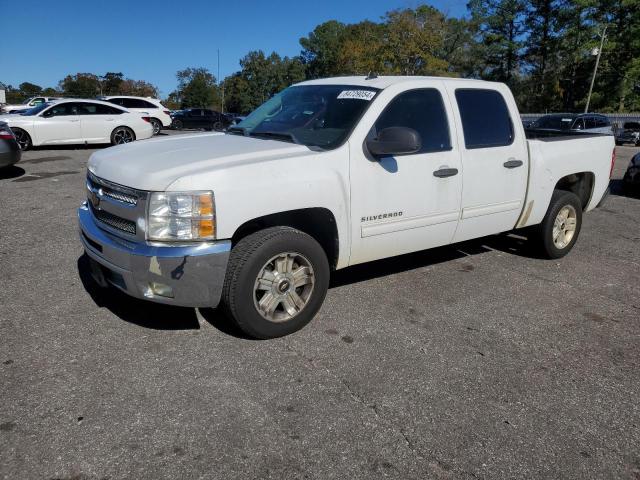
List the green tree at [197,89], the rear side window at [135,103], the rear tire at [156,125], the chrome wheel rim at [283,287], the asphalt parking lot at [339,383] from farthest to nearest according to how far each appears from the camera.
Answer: the green tree at [197,89]
the rear tire at [156,125]
the rear side window at [135,103]
the chrome wheel rim at [283,287]
the asphalt parking lot at [339,383]

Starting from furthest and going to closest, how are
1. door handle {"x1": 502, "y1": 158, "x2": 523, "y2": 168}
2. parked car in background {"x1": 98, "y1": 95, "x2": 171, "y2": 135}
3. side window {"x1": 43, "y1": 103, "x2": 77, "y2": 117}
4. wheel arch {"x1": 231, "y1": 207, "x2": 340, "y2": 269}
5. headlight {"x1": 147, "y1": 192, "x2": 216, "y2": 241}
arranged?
parked car in background {"x1": 98, "y1": 95, "x2": 171, "y2": 135}
side window {"x1": 43, "y1": 103, "x2": 77, "y2": 117}
door handle {"x1": 502, "y1": 158, "x2": 523, "y2": 168}
wheel arch {"x1": 231, "y1": 207, "x2": 340, "y2": 269}
headlight {"x1": 147, "y1": 192, "x2": 216, "y2": 241}

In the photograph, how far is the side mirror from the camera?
352 cm

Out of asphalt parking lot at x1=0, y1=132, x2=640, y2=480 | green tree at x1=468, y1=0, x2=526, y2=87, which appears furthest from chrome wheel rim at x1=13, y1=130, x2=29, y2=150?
green tree at x1=468, y1=0, x2=526, y2=87

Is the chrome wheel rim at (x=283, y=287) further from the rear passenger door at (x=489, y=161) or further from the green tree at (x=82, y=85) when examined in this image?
the green tree at (x=82, y=85)

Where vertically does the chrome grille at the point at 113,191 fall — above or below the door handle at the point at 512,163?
below

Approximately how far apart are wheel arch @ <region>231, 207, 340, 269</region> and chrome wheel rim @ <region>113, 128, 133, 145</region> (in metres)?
12.6

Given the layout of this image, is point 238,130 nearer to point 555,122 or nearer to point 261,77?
point 555,122

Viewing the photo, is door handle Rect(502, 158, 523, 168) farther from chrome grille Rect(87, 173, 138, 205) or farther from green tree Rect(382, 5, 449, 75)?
green tree Rect(382, 5, 449, 75)

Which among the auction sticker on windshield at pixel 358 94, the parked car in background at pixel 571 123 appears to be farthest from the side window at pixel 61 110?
the parked car in background at pixel 571 123

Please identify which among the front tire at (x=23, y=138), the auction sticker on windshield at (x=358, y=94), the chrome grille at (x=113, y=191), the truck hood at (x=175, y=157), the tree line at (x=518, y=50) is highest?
the tree line at (x=518, y=50)

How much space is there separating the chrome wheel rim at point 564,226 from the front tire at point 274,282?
10.4ft

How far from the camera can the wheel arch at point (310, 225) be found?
3.53m

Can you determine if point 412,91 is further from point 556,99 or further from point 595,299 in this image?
point 556,99

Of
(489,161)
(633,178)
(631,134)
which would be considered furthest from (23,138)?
(631,134)
